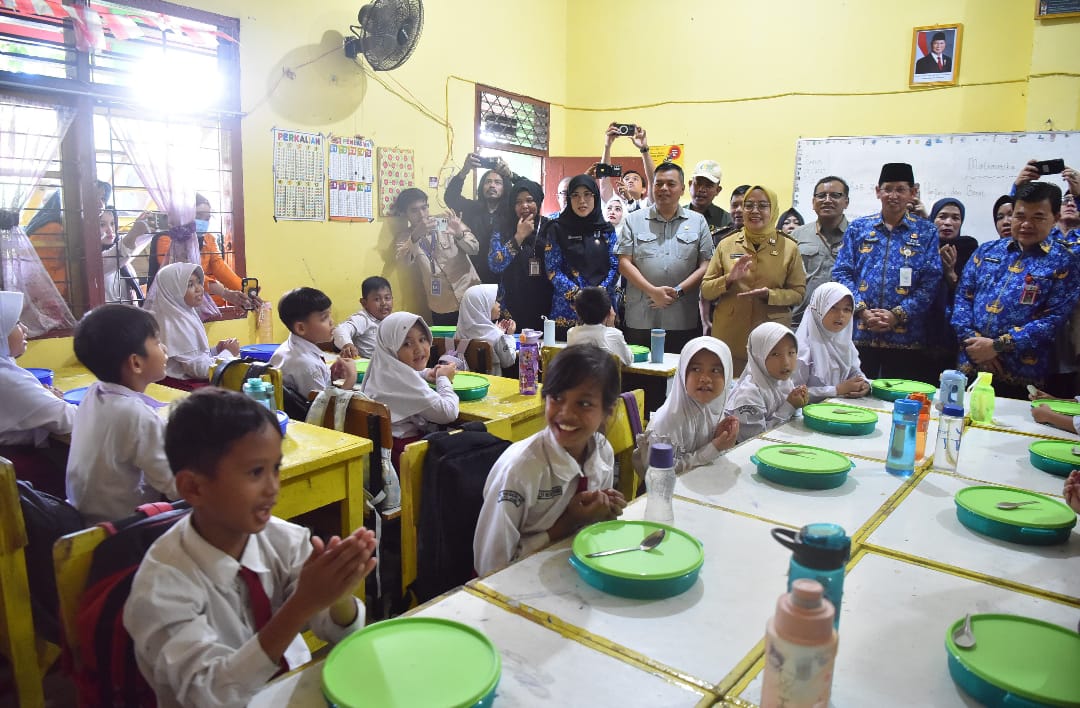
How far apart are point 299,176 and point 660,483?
4.34 meters

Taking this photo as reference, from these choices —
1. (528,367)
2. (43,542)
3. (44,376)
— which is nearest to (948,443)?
(528,367)

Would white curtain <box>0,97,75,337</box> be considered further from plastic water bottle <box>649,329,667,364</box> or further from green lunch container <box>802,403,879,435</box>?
green lunch container <box>802,403,879,435</box>

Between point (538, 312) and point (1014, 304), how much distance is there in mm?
2853

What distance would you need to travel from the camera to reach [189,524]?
1.17 metres

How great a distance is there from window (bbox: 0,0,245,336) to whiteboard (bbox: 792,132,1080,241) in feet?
15.4

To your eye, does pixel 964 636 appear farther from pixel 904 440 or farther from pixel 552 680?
pixel 904 440

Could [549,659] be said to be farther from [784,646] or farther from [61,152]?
[61,152]

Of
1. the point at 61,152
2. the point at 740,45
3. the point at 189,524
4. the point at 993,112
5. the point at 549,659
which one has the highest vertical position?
the point at 740,45

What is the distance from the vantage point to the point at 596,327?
12.4 feet

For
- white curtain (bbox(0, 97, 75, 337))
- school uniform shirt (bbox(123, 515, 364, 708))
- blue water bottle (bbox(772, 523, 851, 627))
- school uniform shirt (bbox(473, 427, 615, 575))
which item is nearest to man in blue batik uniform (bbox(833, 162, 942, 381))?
school uniform shirt (bbox(473, 427, 615, 575))

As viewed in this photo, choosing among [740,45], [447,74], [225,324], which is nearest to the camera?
[225,324]

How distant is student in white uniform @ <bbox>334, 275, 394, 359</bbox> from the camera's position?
4125 millimetres

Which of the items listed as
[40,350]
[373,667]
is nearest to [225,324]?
[40,350]

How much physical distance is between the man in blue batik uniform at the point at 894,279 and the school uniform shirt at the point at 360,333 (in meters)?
2.71
